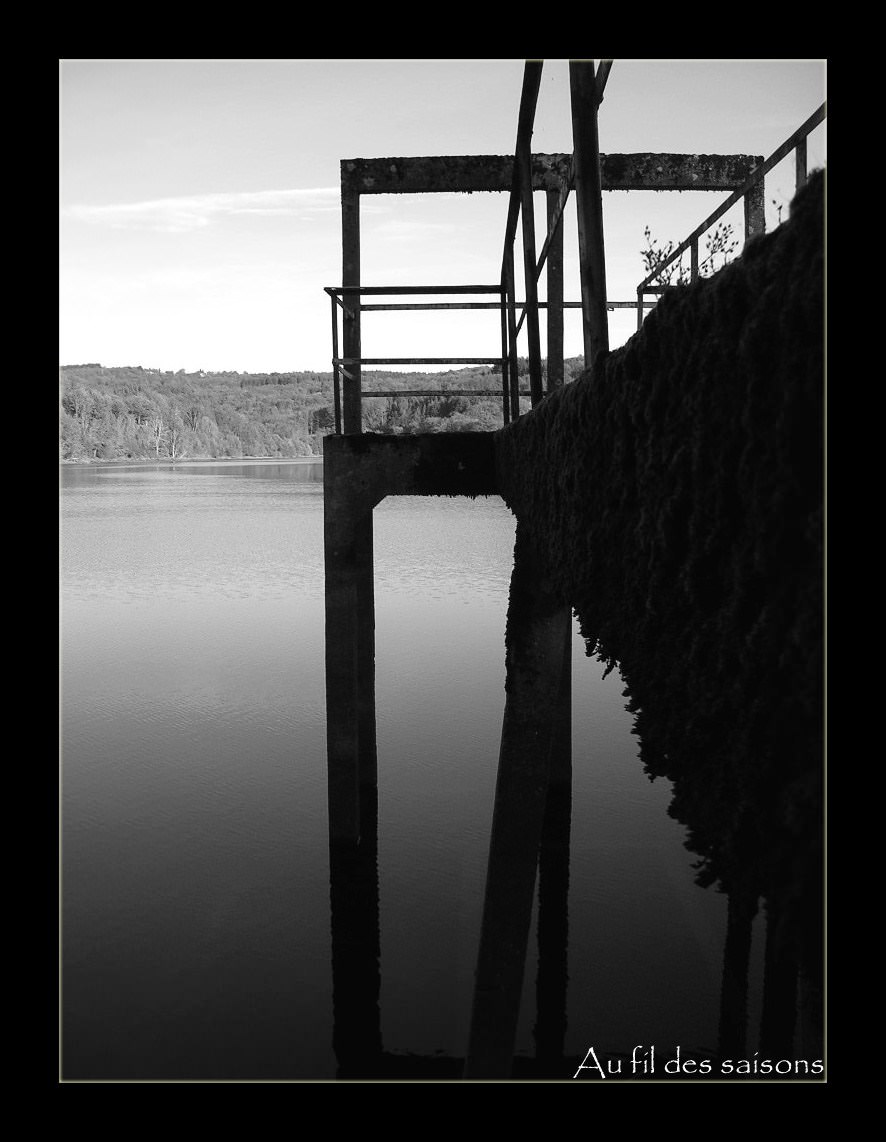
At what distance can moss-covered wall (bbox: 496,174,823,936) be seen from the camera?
3.05ft

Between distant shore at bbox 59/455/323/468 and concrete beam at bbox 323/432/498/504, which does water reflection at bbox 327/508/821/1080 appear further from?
distant shore at bbox 59/455/323/468

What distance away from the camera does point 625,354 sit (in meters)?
1.42

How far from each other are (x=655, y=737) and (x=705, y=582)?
36cm

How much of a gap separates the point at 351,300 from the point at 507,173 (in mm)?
2258

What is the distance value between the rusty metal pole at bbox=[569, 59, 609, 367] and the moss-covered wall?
748 mm

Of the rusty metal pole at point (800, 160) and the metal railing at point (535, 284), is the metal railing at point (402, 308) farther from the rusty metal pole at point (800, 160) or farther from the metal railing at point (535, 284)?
the rusty metal pole at point (800, 160)

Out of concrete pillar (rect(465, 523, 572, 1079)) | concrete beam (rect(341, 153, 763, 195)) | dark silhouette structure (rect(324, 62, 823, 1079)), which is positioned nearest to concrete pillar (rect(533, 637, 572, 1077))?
concrete pillar (rect(465, 523, 572, 1079))

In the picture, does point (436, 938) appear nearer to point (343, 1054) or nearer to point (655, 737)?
point (343, 1054)

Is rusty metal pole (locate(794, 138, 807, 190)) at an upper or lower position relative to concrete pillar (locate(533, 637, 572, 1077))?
upper

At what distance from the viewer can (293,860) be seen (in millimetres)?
8273

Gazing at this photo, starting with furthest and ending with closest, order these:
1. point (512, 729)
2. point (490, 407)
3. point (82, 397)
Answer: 1. point (82, 397)
2. point (490, 407)
3. point (512, 729)

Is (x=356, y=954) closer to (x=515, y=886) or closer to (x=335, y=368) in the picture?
(x=515, y=886)
